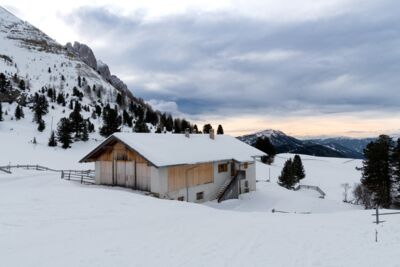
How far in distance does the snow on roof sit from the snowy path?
845 cm

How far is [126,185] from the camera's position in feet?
98.6

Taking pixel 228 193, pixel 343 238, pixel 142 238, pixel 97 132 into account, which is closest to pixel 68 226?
pixel 142 238

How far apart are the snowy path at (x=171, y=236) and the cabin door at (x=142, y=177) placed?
8.29 metres

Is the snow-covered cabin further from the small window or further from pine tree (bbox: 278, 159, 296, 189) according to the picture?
pine tree (bbox: 278, 159, 296, 189)

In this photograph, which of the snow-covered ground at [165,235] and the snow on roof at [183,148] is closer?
the snow-covered ground at [165,235]

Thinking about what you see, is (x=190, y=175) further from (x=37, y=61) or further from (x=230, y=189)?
(x=37, y=61)

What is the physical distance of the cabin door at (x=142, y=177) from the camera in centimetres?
2838

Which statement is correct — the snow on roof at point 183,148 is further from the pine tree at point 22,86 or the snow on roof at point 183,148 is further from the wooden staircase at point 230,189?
the pine tree at point 22,86

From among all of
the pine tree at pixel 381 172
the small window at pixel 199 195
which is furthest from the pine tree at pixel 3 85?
the pine tree at pixel 381 172

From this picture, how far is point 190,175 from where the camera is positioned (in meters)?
30.8

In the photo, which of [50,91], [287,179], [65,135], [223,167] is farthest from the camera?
[50,91]

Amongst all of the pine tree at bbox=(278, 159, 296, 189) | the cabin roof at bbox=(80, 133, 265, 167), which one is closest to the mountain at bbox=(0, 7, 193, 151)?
the pine tree at bbox=(278, 159, 296, 189)

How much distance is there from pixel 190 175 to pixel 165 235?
17330 mm

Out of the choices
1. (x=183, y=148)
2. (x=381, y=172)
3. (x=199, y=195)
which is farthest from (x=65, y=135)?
(x=381, y=172)
